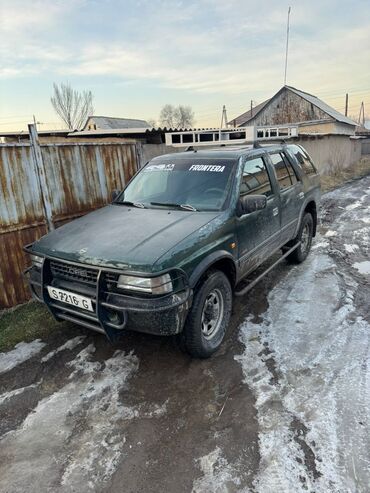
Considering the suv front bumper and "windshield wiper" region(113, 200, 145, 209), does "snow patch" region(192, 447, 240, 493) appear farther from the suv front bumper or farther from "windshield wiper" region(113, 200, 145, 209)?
"windshield wiper" region(113, 200, 145, 209)

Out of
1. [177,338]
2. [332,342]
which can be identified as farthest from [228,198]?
[332,342]

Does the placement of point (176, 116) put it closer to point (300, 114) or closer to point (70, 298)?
point (300, 114)

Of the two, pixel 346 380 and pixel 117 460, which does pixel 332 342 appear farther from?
pixel 117 460

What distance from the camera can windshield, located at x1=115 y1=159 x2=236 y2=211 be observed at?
12.4 feet

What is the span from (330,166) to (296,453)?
771 inches

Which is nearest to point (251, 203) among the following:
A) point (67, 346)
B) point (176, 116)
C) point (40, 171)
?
point (67, 346)

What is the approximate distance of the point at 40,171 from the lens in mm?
4902

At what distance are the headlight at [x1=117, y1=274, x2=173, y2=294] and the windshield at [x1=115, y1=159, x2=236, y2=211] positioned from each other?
1139 mm

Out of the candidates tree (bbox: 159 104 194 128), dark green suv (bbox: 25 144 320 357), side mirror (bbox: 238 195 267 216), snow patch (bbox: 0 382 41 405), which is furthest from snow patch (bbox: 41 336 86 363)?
tree (bbox: 159 104 194 128)

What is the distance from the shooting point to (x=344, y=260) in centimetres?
593

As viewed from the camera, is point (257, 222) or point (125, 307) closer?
point (125, 307)

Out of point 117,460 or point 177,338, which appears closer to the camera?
point 117,460

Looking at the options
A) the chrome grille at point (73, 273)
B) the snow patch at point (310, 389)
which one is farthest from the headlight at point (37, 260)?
the snow patch at point (310, 389)

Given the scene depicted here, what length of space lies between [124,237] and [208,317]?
1127 mm
